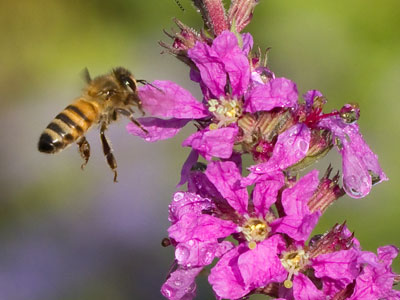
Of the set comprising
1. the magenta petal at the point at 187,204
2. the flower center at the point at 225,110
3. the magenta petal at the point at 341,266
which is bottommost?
the magenta petal at the point at 341,266

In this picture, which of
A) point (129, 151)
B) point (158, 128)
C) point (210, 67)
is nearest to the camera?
point (210, 67)

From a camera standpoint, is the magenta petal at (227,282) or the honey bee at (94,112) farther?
the honey bee at (94,112)

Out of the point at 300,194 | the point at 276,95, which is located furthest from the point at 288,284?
the point at 276,95

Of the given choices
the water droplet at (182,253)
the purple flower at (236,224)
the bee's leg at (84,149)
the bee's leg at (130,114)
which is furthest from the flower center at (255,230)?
the bee's leg at (84,149)

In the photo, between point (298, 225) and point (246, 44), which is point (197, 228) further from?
point (246, 44)

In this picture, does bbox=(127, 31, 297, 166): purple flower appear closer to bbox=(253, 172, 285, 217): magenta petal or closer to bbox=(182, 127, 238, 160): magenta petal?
bbox=(182, 127, 238, 160): magenta petal

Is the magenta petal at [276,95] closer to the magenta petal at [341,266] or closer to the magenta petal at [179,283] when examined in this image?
the magenta petal at [341,266]
